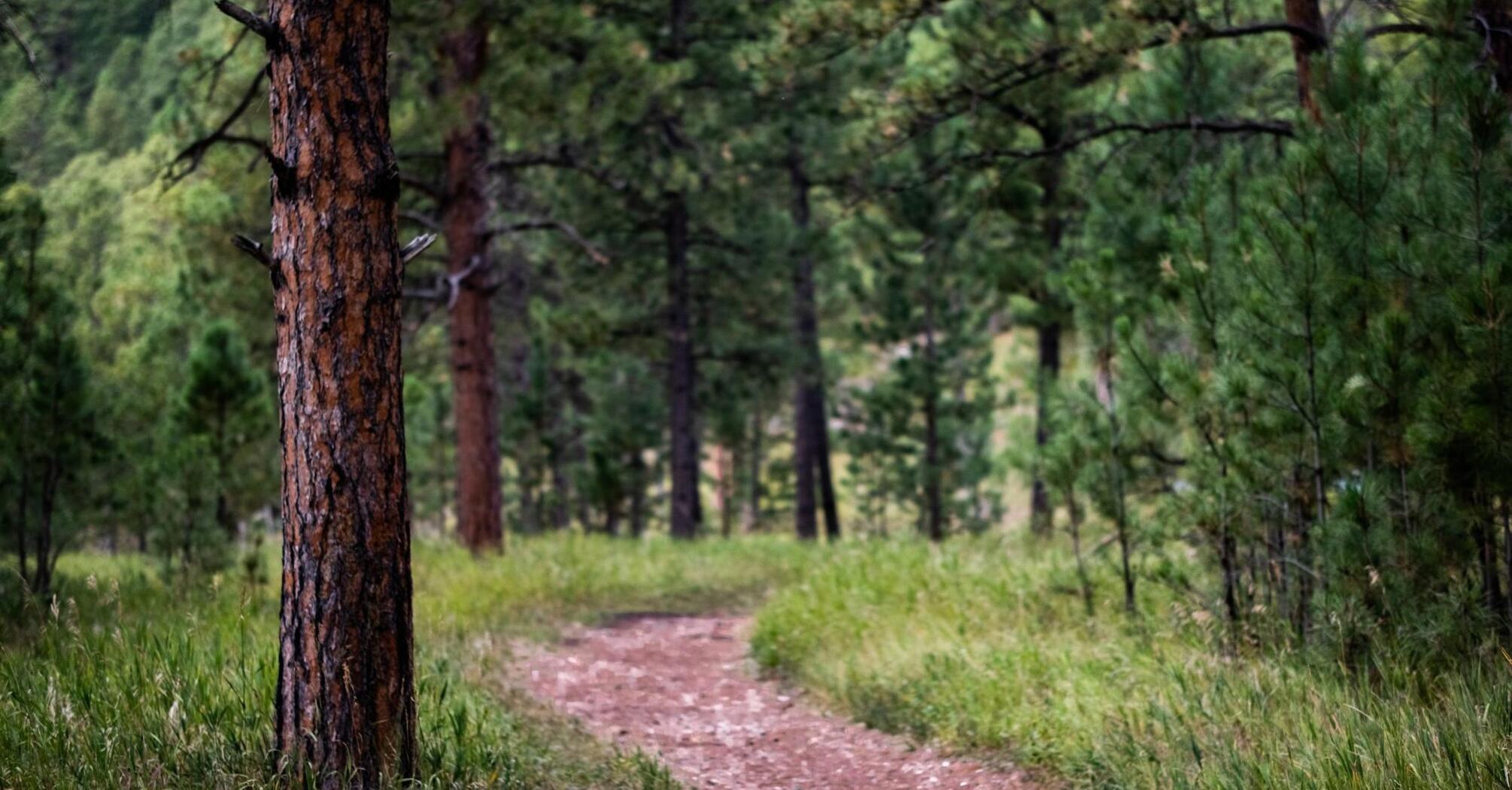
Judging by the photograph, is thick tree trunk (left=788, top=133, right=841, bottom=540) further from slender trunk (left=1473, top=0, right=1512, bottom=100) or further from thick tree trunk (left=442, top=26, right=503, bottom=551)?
slender trunk (left=1473, top=0, right=1512, bottom=100)

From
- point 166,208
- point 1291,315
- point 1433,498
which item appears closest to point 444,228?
point 1291,315

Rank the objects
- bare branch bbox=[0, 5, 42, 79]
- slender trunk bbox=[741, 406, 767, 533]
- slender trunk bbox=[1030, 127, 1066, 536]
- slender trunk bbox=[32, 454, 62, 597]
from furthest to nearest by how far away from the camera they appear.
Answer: slender trunk bbox=[741, 406, 767, 533] < slender trunk bbox=[1030, 127, 1066, 536] < slender trunk bbox=[32, 454, 62, 597] < bare branch bbox=[0, 5, 42, 79]

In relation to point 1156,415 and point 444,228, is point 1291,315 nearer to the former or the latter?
point 1156,415

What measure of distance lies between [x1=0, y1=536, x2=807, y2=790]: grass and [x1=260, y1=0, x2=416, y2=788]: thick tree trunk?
322 millimetres

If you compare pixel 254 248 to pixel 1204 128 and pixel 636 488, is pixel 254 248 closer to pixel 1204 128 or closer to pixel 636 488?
pixel 1204 128

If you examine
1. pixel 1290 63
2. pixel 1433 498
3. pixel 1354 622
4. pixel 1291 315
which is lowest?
pixel 1354 622

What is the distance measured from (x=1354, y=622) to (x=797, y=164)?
16.2 metres

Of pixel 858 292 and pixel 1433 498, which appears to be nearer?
pixel 1433 498

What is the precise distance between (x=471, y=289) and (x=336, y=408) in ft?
26.7

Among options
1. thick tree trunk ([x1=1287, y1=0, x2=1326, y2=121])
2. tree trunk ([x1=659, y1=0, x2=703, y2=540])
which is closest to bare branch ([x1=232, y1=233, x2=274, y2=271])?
thick tree trunk ([x1=1287, y1=0, x2=1326, y2=121])

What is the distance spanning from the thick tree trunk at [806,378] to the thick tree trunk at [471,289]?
21.9ft

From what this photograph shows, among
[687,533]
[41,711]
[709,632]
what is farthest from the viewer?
[687,533]

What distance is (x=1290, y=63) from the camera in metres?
13.3

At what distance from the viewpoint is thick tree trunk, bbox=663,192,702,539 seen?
1694 cm
